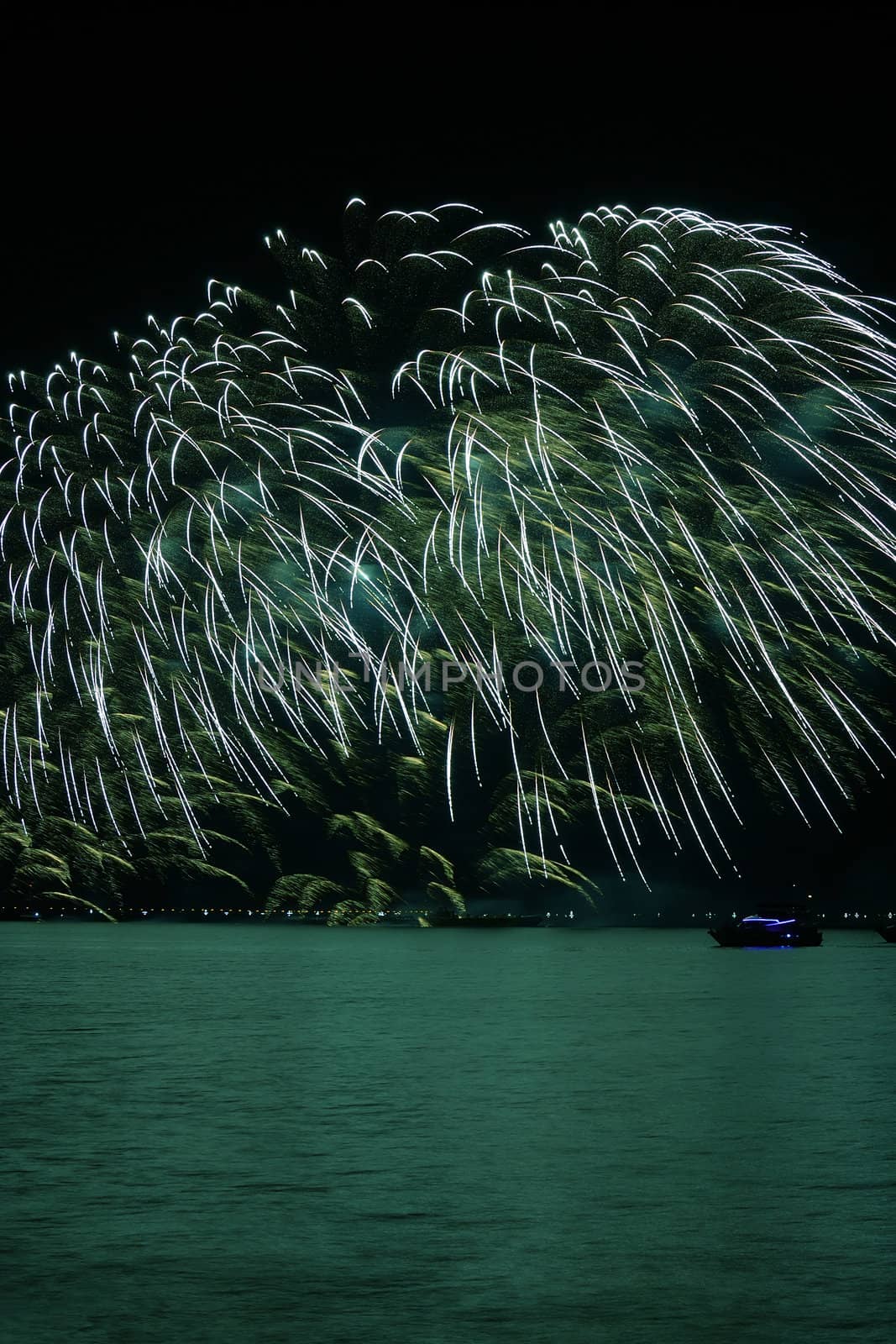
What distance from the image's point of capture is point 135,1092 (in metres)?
24.0

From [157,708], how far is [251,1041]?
31.2 metres

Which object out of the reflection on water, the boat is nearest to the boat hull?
the boat

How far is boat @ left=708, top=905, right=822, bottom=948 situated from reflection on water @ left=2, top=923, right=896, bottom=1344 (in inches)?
1248

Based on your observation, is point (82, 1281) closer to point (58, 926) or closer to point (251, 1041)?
point (251, 1041)

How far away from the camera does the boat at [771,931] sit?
7162 cm

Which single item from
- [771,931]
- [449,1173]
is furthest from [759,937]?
[449,1173]

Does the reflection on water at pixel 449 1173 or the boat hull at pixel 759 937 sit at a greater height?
the boat hull at pixel 759 937

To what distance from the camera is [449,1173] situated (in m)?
17.5

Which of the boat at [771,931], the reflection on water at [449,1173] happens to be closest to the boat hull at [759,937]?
the boat at [771,931]

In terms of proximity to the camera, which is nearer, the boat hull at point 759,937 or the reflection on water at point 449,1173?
the reflection on water at point 449,1173

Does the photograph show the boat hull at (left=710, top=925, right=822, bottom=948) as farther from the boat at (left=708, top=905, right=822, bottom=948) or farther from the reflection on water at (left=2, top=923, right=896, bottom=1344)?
the reflection on water at (left=2, top=923, right=896, bottom=1344)

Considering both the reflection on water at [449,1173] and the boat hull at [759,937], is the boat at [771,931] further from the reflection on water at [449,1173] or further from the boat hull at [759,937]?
the reflection on water at [449,1173]

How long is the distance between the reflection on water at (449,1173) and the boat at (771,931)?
31688mm

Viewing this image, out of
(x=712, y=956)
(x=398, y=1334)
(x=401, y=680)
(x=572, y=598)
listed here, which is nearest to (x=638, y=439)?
(x=572, y=598)
